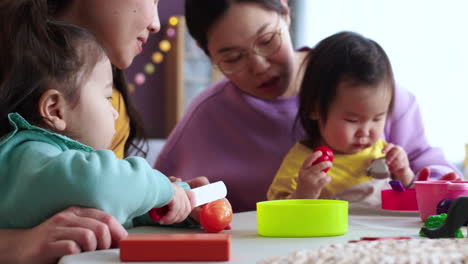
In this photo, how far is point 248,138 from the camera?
69.1 inches

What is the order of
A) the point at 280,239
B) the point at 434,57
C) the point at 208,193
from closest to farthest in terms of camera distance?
1. the point at 280,239
2. the point at 208,193
3. the point at 434,57

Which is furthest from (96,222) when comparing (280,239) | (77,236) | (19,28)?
(19,28)

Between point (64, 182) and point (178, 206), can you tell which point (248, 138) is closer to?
point (178, 206)

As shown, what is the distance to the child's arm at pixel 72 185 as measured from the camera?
28.6 inches

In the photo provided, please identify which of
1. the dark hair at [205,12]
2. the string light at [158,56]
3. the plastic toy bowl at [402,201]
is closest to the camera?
the plastic toy bowl at [402,201]

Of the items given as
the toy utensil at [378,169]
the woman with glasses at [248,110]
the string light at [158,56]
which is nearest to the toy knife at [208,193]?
the toy utensil at [378,169]

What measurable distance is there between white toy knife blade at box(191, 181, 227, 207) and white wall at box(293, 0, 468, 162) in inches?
94.8

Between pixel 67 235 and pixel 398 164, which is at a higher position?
pixel 67 235

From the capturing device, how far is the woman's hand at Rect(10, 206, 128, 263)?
707mm

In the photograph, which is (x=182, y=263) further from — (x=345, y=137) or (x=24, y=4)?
(x=345, y=137)

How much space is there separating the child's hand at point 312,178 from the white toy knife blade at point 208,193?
0.42 meters

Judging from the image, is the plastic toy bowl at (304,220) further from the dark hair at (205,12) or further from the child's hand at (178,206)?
the dark hair at (205,12)

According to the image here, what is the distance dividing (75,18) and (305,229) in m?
0.70

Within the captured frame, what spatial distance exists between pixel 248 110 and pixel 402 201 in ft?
2.21
